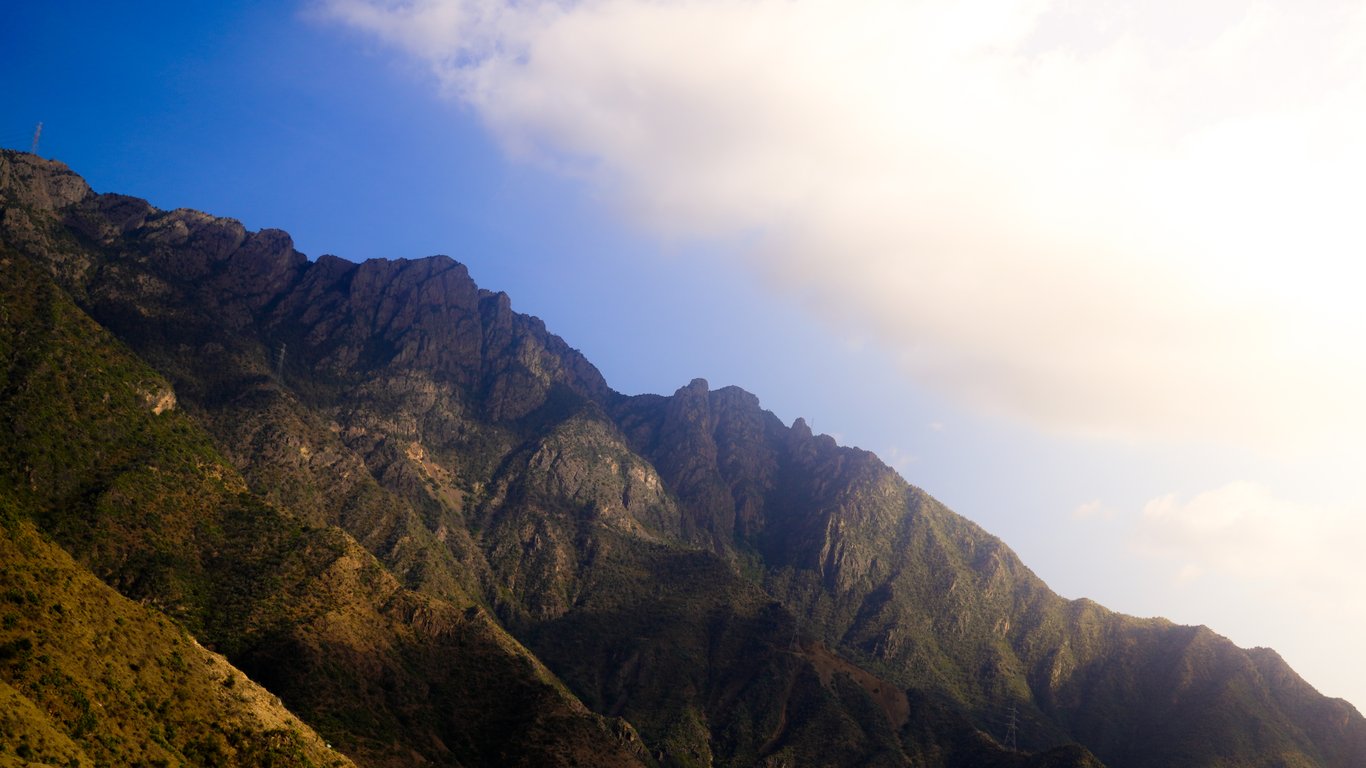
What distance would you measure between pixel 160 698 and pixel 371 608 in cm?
7967

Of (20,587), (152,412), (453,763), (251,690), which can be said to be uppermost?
(152,412)

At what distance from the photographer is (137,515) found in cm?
16462

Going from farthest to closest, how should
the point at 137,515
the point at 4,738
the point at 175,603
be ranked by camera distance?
the point at 137,515
the point at 175,603
the point at 4,738

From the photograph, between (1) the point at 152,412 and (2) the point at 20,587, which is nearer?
(2) the point at 20,587

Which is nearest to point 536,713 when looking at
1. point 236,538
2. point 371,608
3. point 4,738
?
point 371,608

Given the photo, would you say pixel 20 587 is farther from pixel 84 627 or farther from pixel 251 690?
pixel 251 690

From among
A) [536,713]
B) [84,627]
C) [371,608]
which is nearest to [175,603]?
[371,608]

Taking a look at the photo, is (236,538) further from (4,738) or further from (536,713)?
(4,738)

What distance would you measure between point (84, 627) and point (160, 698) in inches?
458

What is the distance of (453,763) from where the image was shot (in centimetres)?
15862

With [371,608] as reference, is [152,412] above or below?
above

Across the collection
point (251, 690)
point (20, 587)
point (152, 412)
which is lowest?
point (251, 690)

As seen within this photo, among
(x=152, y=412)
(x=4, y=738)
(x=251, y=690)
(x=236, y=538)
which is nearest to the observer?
(x=4, y=738)

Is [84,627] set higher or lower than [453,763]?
higher
